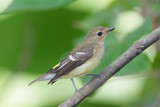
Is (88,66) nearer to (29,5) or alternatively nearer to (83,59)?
(83,59)

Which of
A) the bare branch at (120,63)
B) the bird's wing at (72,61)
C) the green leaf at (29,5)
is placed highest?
the green leaf at (29,5)

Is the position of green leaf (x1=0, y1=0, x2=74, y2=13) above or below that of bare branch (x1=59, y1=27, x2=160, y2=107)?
above

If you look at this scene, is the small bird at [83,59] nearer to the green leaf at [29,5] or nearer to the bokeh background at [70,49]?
the bokeh background at [70,49]

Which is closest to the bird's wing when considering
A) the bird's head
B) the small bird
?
the small bird

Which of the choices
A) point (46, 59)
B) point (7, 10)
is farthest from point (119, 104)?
point (7, 10)

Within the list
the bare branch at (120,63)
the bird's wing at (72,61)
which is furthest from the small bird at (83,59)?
the bare branch at (120,63)

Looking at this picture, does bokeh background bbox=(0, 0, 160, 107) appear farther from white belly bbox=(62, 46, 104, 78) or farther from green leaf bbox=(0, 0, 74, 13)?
green leaf bbox=(0, 0, 74, 13)
